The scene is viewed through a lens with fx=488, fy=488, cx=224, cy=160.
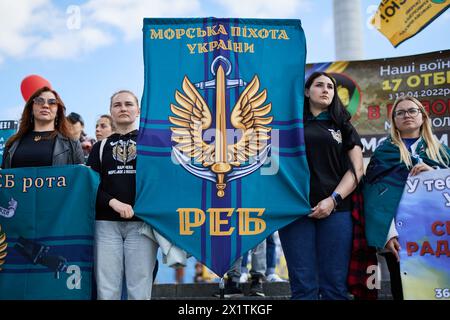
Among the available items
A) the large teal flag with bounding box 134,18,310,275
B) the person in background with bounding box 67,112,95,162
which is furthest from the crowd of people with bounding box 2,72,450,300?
the person in background with bounding box 67,112,95,162

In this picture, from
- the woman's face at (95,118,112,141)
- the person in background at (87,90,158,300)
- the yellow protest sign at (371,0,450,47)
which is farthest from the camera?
the yellow protest sign at (371,0,450,47)

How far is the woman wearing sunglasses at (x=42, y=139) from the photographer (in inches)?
155

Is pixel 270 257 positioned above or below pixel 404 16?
below

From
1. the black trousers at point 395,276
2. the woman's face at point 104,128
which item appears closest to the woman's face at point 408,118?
the black trousers at point 395,276

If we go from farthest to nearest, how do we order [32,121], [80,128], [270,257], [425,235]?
[80,128] → [270,257] → [32,121] → [425,235]

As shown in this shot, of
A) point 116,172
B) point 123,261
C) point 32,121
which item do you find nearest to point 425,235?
point 123,261

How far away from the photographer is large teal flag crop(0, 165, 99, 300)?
3785mm

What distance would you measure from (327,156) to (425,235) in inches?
39.5

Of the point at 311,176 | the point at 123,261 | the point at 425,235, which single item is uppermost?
the point at 311,176

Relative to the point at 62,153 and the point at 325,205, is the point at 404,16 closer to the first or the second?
the point at 325,205

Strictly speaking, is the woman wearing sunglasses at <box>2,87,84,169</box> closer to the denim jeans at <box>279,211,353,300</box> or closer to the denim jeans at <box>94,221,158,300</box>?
the denim jeans at <box>94,221,158,300</box>

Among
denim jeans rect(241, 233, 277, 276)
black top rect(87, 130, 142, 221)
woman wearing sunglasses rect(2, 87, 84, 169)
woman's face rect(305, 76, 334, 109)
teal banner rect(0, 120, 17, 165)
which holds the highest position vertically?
teal banner rect(0, 120, 17, 165)

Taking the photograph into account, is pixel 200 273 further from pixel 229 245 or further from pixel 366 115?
pixel 229 245

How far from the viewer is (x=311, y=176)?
3.80 m
